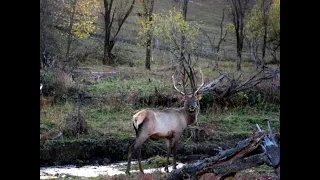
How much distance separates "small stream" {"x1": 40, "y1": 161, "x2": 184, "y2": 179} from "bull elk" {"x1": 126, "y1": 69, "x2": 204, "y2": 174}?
77mm

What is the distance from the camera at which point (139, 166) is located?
446cm

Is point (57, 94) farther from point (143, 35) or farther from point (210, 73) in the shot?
point (210, 73)

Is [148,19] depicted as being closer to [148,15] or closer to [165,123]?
[148,15]

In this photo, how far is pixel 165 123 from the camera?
15.0 feet

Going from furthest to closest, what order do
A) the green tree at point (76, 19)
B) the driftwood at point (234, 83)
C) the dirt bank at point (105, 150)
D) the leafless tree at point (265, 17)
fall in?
the leafless tree at point (265, 17), the driftwood at point (234, 83), the green tree at point (76, 19), the dirt bank at point (105, 150)

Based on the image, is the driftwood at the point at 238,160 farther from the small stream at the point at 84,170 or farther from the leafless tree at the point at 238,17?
the leafless tree at the point at 238,17

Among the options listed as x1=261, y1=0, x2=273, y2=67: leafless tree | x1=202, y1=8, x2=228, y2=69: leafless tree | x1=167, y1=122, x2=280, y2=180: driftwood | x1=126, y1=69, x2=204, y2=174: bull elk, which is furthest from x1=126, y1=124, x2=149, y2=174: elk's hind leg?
x1=261, y1=0, x2=273, y2=67: leafless tree

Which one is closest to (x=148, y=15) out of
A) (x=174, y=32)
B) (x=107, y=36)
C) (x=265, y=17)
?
(x=174, y=32)

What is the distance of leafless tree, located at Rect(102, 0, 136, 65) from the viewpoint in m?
4.64

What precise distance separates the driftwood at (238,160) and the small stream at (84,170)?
12cm

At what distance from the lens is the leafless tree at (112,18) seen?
464cm

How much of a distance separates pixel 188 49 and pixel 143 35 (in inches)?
16.5

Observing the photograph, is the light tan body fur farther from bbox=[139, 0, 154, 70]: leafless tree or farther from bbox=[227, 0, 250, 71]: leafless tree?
bbox=[227, 0, 250, 71]: leafless tree

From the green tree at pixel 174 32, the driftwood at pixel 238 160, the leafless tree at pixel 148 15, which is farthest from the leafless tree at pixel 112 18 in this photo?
the driftwood at pixel 238 160
